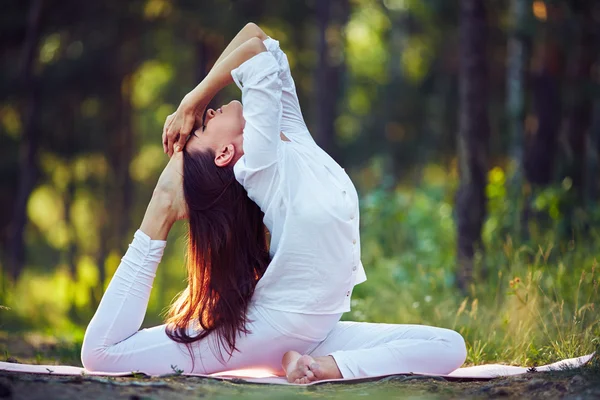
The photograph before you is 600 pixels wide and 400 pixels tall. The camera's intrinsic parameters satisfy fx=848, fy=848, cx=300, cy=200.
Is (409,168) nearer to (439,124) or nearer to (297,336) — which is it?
(439,124)

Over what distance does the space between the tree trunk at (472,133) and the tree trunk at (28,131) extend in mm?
10195

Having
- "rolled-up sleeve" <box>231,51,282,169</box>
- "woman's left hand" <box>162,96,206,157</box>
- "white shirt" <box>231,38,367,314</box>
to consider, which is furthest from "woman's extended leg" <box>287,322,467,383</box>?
"woman's left hand" <box>162,96,206,157</box>

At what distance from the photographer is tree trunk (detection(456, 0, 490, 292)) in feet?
25.8

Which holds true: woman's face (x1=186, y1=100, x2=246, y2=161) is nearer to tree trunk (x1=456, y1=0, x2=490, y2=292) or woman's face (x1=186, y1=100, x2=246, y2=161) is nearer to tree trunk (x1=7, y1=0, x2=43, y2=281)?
tree trunk (x1=456, y1=0, x2=490, y2=292)

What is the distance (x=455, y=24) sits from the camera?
57.6 ft

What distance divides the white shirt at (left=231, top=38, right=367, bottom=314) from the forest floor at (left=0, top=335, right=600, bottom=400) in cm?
47

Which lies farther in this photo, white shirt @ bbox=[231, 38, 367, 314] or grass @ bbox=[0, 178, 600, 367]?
grass @ bbox=[0, 178, 600, 367]

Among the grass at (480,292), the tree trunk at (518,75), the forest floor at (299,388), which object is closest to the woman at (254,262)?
the forest floor at (299,388)

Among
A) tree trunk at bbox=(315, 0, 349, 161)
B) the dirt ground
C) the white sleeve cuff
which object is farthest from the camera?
tree trunk at bbox=(315, 0, 349, 161)

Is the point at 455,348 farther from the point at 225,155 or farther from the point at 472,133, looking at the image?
the point at 472,133

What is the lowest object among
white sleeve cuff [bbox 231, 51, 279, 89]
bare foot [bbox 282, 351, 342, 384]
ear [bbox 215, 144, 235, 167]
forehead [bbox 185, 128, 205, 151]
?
bare foot [bbox 282, 351, 342, 384]

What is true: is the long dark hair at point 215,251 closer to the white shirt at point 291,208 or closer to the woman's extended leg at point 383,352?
the white shirt at point 291,208

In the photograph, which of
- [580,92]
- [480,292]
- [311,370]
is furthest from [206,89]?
[580,92]

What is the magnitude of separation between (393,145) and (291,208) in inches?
702
